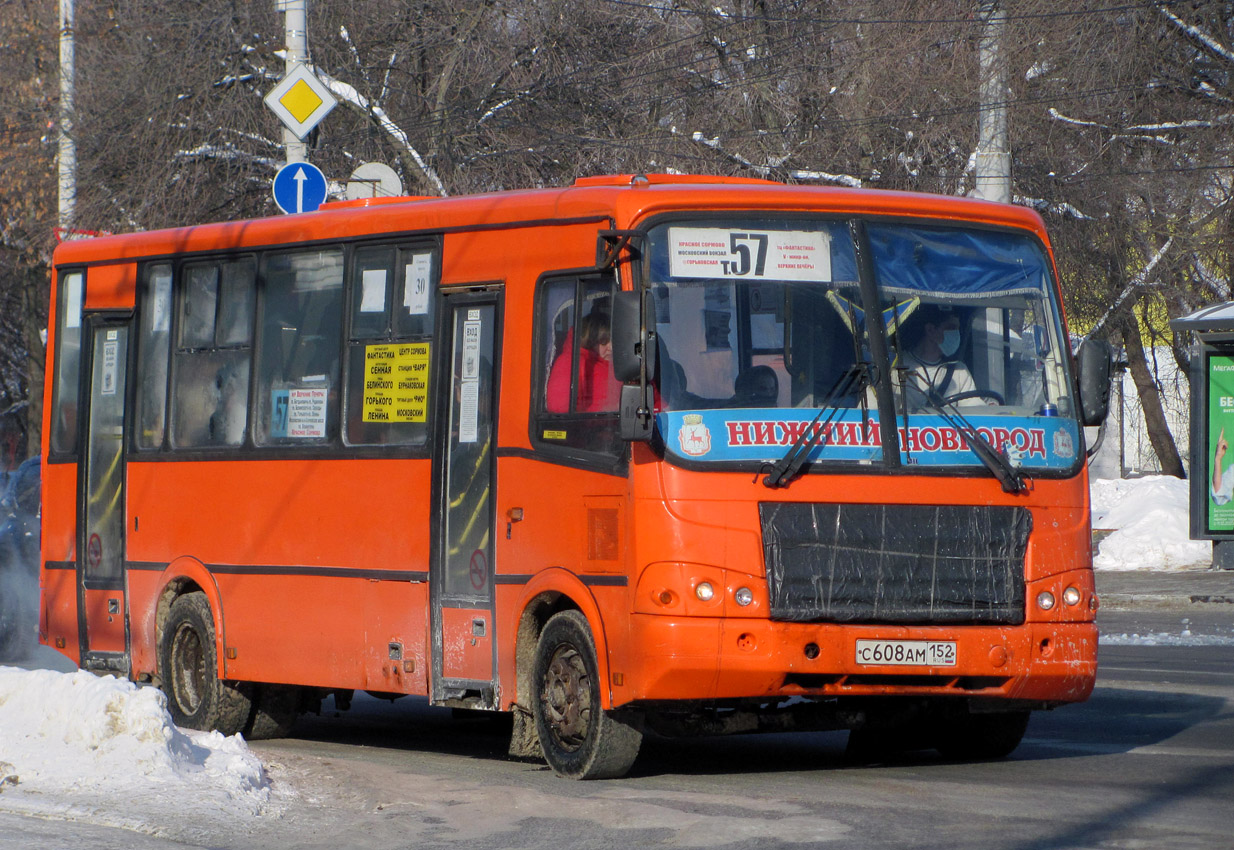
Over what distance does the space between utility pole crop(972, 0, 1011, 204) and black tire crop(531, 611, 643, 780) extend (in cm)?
1086

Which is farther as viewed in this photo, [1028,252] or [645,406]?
[1028,252]

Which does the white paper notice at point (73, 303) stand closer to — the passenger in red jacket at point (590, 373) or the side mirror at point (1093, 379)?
the passenger in red jacket at point (590, 373)

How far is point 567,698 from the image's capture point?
9.21 m

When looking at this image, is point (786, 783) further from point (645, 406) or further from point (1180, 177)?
point (1180, 177)

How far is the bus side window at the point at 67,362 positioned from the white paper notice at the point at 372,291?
10.8 ft

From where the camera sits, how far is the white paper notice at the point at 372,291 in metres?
10.8

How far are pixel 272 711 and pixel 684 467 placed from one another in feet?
14.7

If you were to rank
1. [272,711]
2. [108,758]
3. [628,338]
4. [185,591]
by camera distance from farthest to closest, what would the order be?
[185,591], [272,711], [108,758], [628,338]

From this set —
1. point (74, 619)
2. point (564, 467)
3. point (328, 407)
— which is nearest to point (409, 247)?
point (328, 407)

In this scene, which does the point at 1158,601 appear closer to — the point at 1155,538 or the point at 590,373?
the point at 1155,538

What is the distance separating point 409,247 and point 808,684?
343 centimetres

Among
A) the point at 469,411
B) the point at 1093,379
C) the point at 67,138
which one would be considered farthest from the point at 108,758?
the point at 67,138

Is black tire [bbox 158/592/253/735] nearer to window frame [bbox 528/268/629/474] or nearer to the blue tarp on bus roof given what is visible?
window frame [bbox 528/268/629/474]

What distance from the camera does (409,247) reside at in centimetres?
1062
